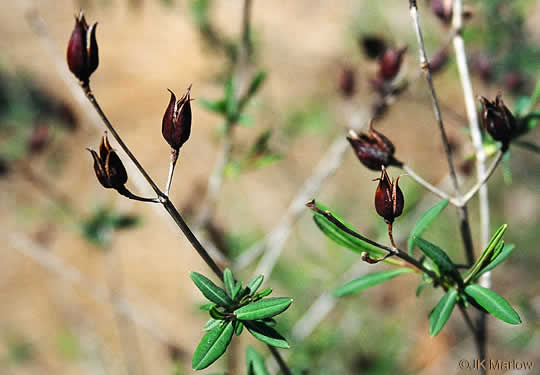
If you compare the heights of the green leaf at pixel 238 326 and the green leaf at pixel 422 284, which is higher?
the green leaf at pixel 238 326

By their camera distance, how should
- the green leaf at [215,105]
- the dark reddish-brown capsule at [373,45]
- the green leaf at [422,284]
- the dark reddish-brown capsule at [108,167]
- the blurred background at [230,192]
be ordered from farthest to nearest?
1. the blurred background at [230,192]
2. the dark reddish-brown capsule at [373,45]
3. the green leaf at [215,105]
4. the green leaf at [422,284]
5. the dark reddish-brown capsule at [108,167]

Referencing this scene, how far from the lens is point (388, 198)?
1.97 ft

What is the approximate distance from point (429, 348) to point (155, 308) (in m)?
1.50

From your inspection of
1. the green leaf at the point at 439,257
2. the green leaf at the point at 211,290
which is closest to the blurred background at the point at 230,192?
the green leaf at the point at 439,257

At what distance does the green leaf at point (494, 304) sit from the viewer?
602 millimetres

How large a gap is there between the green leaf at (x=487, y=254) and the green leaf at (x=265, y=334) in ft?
0.85

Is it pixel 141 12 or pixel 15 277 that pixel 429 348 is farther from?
pixel 141 12

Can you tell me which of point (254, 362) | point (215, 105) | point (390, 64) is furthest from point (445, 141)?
point (215, 105)

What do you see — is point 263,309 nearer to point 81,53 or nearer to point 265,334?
point 265,334

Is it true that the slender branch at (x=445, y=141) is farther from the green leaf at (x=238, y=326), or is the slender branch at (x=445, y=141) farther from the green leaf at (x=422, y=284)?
the green leaf at (x=238, y=326)

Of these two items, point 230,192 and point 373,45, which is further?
point 230,192

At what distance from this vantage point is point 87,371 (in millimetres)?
2523

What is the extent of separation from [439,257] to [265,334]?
250mm

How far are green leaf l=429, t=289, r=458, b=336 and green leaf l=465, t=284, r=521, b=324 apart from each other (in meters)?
0.02
